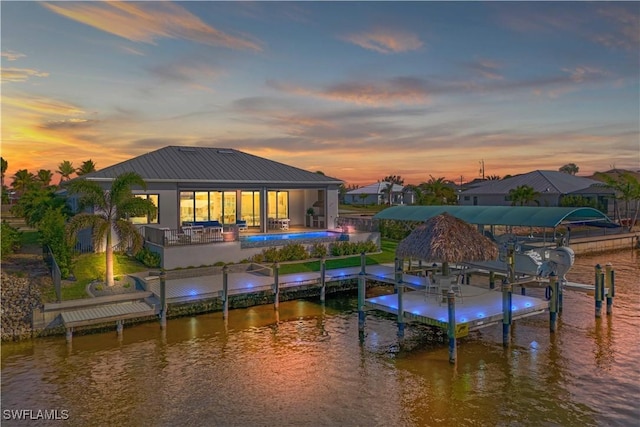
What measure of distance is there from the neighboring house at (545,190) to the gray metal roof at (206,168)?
39052 millimetres

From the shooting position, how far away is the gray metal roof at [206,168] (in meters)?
26.9

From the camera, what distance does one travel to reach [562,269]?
2023 cm

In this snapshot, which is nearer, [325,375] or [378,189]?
[325,375]

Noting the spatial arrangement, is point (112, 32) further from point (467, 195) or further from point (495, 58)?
point (467, 195)

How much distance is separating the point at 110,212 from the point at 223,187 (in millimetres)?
9642

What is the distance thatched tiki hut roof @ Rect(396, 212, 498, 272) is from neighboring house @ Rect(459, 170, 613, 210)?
155 feet

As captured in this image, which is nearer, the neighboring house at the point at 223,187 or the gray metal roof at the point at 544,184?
the neighboring house at the point at 223,187

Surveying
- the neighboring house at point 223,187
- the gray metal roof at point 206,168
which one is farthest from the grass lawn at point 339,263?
the gray metal roof at point 206,168

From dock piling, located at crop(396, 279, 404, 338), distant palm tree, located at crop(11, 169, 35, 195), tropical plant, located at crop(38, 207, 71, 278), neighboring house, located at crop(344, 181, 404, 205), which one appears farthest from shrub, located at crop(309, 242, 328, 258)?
distant palm tree, located at crop(11, 169, 35, 195)

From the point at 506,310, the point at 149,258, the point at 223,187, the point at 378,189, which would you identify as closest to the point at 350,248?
the point at 223,187

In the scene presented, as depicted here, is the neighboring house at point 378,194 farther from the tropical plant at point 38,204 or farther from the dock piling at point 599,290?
the dock piling at point 599,290

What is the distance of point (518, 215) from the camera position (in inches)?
979

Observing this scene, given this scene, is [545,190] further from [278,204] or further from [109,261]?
[109,261]

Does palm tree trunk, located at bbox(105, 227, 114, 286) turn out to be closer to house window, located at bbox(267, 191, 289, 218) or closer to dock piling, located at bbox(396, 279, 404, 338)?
dock piling, located at bbox(396, 279, 404, 338)
